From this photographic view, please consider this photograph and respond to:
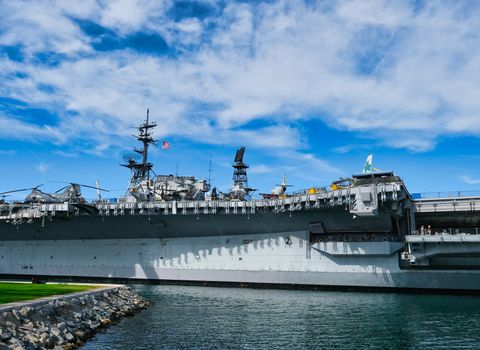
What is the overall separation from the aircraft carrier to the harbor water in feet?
8.08

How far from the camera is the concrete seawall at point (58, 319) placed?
10.1 meters

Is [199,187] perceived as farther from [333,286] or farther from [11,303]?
[11,303]

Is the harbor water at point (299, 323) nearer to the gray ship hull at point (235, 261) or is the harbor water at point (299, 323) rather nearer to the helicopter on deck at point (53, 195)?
the gray ship hull at point (235, 261)

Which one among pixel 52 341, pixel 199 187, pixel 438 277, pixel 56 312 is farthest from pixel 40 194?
pixel 438 277

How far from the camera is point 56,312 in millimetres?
12641

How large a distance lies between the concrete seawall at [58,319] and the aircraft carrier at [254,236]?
9977mm

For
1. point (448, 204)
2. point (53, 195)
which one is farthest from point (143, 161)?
point (448, 204)

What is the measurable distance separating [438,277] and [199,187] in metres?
15.3

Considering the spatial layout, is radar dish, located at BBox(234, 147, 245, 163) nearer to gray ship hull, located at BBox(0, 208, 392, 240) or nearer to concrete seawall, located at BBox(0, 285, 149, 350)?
gray ship hull, located at BBox(0, 208, 392, 240)

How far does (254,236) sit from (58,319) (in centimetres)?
1472

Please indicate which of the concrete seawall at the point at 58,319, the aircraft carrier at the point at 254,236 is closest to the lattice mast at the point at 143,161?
the aircraft carrier at the point at 254,236

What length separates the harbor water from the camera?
1130cm

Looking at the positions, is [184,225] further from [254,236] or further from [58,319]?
[58,319]

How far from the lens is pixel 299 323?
45.7ft
